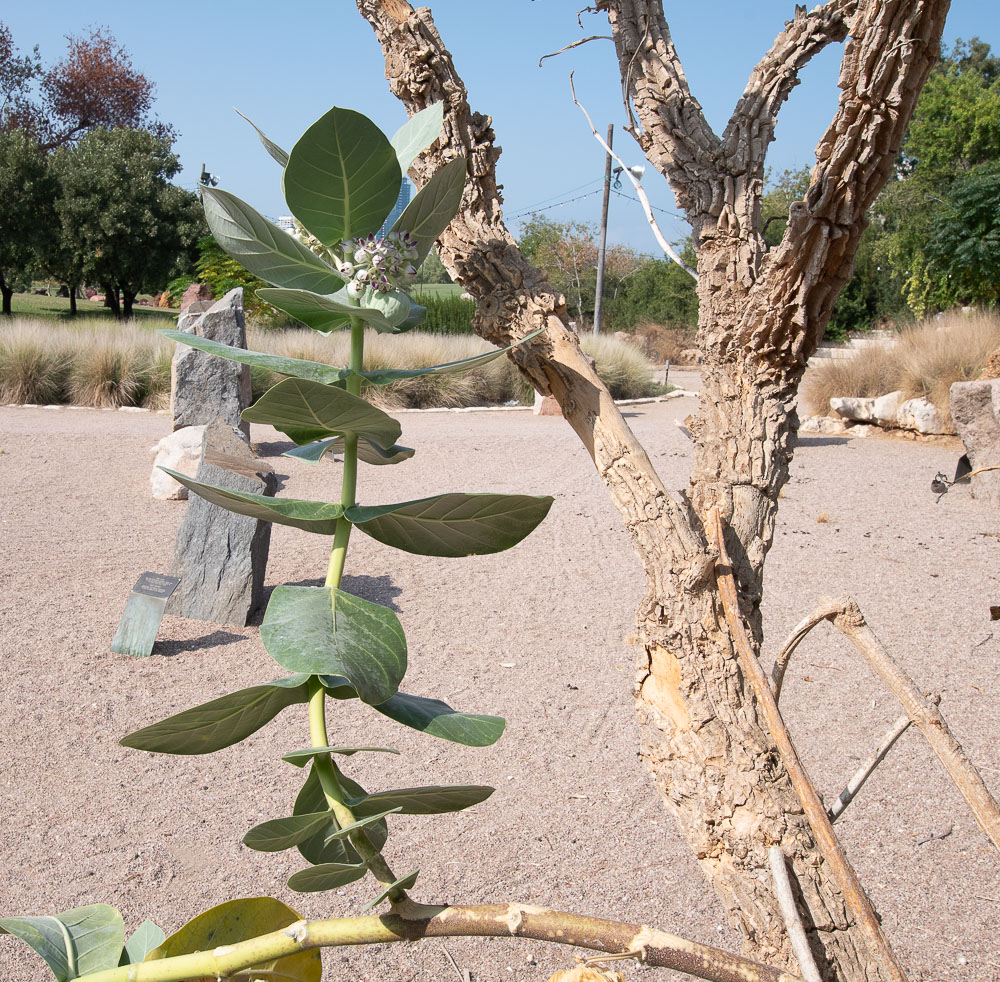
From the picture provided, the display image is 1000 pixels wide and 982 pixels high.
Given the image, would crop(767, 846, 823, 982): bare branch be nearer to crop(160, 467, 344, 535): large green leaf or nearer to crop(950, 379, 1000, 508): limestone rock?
Answer: crop(160, 467, 344, 535): large green leaf

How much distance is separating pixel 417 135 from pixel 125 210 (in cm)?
2298

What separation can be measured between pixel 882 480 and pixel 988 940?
6460mm

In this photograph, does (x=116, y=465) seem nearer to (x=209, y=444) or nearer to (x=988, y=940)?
(x=209, y=444)

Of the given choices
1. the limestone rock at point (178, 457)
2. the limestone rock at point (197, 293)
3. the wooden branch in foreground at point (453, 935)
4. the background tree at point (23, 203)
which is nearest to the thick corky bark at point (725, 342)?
the wooden branch in foreground at point (453, 935)

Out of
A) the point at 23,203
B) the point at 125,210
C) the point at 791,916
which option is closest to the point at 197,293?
the point at 125,210

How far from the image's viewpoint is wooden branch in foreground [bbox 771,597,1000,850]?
0.99m

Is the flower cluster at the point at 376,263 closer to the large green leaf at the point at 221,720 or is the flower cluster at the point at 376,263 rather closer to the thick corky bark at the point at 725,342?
the large green leaf at the point at 221,720

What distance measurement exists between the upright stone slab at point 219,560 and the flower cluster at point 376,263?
4.47 m

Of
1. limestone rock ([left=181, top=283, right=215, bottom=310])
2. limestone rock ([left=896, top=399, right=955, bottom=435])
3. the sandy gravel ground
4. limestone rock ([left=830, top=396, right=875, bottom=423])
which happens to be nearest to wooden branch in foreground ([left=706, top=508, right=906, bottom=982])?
the sandy gravel ground

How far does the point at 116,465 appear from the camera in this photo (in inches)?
319

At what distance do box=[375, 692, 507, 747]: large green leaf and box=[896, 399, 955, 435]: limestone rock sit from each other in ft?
35.8

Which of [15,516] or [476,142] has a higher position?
[476,142]

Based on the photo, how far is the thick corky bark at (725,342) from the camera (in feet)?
3.13

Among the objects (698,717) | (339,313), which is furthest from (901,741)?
(339,313)
